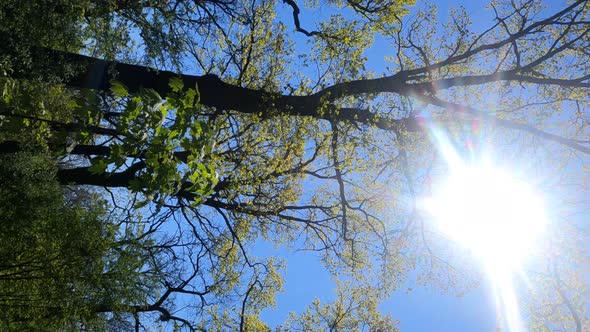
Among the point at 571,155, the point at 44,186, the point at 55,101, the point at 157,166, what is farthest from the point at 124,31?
the point at 571,155

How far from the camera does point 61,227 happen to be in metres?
8.65

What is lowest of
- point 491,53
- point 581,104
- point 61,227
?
point 61,227

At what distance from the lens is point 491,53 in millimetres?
12594

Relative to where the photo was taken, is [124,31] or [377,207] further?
[377,207]

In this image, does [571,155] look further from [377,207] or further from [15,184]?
[15,184]

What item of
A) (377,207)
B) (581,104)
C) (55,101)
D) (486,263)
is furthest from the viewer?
(377,207)

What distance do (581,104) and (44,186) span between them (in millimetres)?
13071

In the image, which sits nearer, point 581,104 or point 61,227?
point 61,227

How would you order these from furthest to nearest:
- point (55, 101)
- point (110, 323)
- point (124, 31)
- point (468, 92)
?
point (468, 92), point (110, 323), point (55, 101), point (124, 31)

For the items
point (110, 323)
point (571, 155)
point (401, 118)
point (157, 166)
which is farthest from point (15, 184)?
point (571, 155)

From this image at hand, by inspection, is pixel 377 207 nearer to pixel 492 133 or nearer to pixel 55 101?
pixel 492 133

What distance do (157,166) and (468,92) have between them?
10.9m

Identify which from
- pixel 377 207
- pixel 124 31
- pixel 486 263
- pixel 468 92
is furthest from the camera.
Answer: pixel 377 207

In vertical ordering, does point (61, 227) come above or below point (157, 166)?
above
